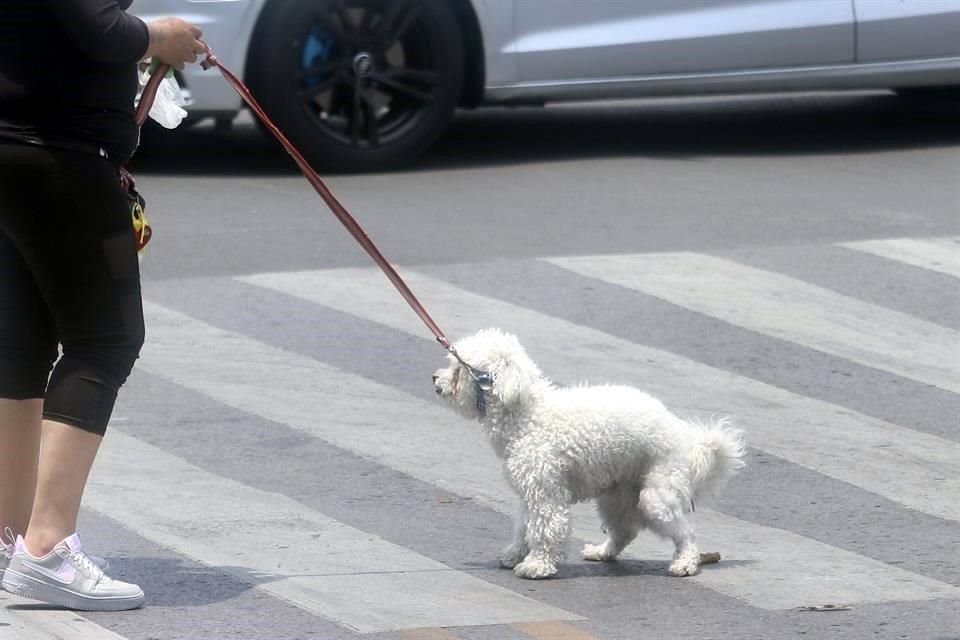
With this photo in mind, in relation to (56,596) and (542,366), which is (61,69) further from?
(542,366)

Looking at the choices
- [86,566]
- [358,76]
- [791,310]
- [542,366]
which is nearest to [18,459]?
[86,566]

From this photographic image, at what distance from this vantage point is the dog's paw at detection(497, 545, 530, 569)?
17.6 feet

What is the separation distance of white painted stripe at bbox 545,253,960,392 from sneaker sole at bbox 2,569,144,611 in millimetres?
3784

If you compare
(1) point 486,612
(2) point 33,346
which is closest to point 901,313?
(1) point 486,612

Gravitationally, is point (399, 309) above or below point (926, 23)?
below

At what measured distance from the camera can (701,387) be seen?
23.7ft

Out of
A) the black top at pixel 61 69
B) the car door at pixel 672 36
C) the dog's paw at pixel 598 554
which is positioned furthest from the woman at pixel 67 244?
the car door at pixel 672 36

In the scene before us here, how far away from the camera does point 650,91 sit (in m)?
10.6

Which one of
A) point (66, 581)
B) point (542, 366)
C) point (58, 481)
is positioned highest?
point (58, 481)

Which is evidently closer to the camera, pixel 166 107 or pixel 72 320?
pixel 72 320

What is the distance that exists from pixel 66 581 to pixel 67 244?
0.86 meters

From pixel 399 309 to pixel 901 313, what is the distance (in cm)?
222

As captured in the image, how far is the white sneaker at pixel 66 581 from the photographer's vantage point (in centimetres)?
468

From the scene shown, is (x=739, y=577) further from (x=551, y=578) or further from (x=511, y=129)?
(x=511, y=129)
